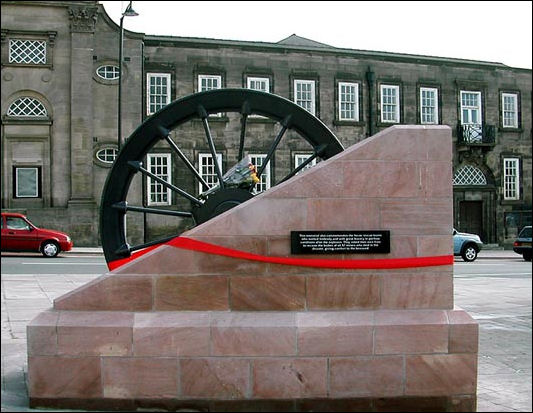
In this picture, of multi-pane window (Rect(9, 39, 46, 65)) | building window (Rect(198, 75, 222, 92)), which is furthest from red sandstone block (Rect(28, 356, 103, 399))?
building window (Rect(198, 75, 222, 92))

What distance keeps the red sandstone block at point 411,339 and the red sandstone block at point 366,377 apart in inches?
4.1

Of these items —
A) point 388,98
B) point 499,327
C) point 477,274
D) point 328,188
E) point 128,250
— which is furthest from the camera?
point 388,98

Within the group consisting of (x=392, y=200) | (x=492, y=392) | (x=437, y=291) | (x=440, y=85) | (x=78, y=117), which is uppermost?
(x=440, y=85)

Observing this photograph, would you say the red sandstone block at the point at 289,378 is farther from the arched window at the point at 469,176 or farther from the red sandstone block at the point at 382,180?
the arched window at the point at 469,176

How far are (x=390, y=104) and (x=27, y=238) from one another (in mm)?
22184

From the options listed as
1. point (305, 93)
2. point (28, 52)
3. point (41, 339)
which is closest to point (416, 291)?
point (41, 339)

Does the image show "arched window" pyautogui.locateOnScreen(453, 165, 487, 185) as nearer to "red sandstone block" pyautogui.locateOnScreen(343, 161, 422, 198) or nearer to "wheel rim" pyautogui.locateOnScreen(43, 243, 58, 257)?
"wheel rim" pyautogui.locateOnScreen(43, 243, 58, 257)

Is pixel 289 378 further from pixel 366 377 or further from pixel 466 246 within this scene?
pixel 466 246

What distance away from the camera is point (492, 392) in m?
6.98

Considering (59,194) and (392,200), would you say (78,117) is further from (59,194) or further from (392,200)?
(392,200)

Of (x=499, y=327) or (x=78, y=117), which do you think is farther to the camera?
(x=78, y=117)

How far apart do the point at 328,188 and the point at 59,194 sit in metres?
28.5

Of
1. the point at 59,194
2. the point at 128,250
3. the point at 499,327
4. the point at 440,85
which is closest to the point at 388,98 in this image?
the point at 440,85

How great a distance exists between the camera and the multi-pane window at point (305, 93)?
120 ft
